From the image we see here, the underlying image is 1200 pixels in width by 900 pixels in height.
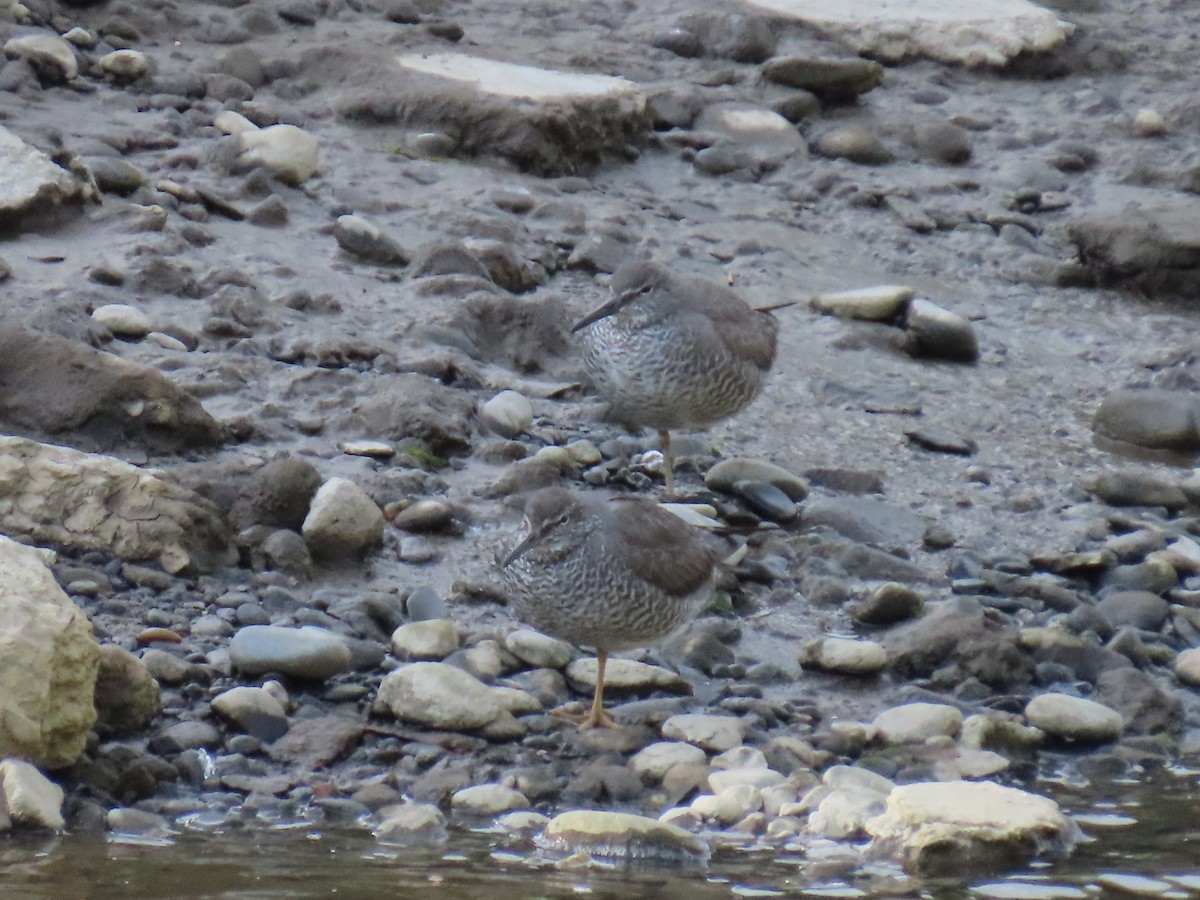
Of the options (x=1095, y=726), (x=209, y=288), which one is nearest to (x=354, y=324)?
(x=209, y=288)

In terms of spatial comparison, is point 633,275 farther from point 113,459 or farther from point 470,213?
point 113,459

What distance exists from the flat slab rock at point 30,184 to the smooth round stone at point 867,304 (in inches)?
153

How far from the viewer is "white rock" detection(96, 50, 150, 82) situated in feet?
34.9

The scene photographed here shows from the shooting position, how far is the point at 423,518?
284 inches

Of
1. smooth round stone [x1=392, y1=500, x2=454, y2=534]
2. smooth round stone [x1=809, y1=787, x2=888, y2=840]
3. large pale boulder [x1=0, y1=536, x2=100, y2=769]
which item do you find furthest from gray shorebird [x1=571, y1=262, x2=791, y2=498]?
large pale boulder [x1=0, y1=536, x2=100, y2=769]

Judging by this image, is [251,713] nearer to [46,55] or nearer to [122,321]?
[122,321]

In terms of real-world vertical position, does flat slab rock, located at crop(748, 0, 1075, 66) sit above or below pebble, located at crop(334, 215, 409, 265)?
above

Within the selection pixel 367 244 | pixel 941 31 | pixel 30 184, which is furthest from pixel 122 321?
pixel 941 31

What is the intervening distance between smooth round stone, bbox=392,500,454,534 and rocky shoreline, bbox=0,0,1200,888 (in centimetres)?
2

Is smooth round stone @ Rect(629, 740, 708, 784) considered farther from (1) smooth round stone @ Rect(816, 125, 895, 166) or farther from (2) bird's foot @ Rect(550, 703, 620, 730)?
(1) smooth round stone @ Rect(816, 125, 895, 166)

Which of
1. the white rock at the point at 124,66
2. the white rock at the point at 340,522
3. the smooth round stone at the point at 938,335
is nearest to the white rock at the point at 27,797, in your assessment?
the white rock at the point at 340,522

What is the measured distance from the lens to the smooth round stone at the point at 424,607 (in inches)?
263

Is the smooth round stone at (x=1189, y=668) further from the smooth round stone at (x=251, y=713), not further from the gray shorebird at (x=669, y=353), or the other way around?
the smooth round stone at (x=251, y=713)

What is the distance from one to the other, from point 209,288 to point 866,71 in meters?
5.27
